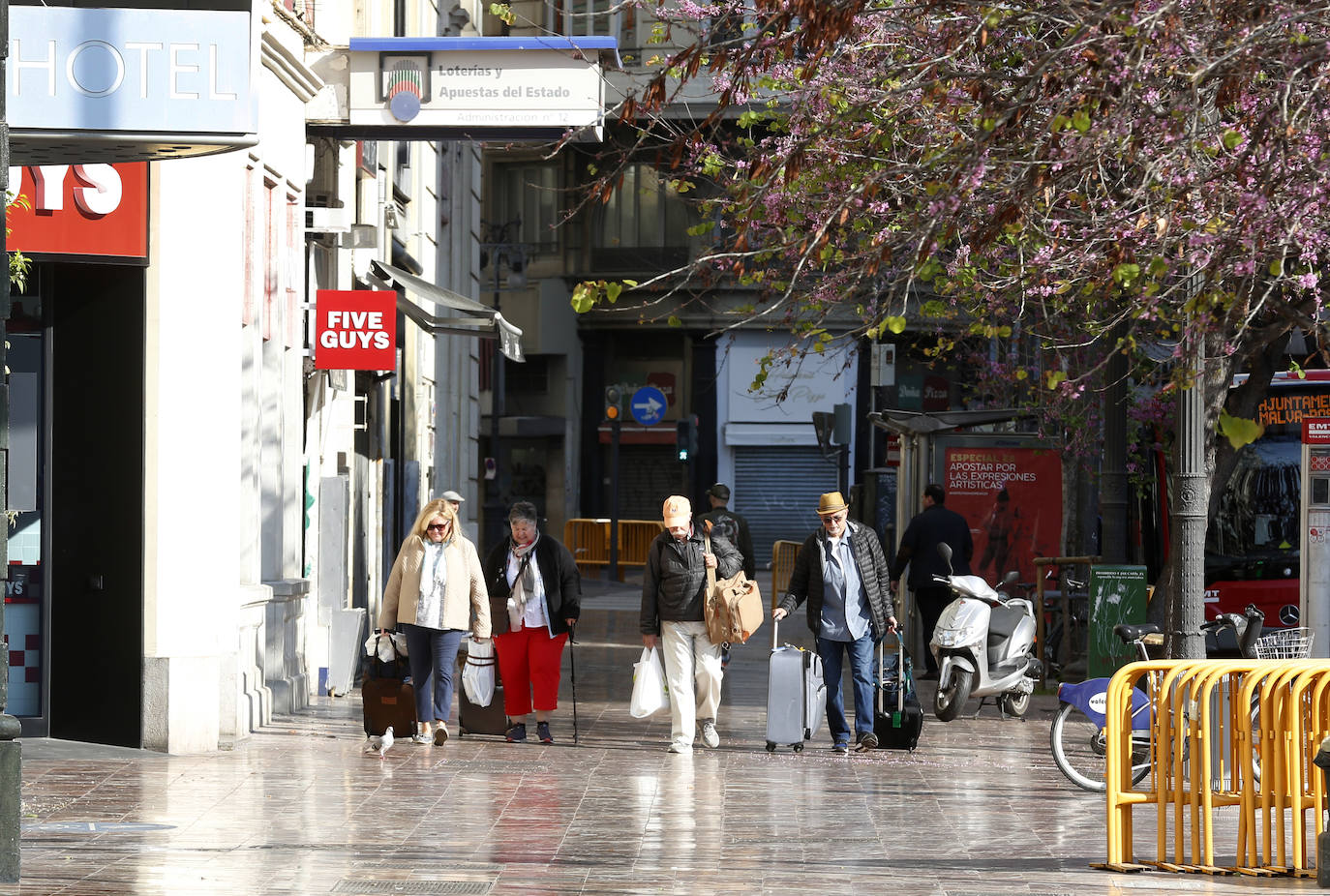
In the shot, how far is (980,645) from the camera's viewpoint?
14328 mm

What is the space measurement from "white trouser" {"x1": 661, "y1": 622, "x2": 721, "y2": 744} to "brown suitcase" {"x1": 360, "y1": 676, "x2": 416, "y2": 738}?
5.56 feet

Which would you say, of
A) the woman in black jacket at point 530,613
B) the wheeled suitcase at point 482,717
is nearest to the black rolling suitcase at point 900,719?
the woman in black jacket at point 530,613

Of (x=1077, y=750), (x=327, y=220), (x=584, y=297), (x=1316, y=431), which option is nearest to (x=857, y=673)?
(x=1077, y=750)

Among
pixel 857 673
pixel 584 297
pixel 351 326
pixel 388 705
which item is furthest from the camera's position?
pixel 351 326

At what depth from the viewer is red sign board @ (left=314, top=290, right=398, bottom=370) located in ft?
52.1

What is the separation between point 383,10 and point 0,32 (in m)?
13.6

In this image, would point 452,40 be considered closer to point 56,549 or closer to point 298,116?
point 298,116

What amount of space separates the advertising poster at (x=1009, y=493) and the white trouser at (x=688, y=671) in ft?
20.9

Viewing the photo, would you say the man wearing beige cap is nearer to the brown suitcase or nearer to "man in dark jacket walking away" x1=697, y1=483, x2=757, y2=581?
the brown suitcase

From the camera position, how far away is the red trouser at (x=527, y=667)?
13375 mm

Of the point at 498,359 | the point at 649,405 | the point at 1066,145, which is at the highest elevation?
the point at 498,359

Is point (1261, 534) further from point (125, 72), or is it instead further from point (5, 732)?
point (5, 732)

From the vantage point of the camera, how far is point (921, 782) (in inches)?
450

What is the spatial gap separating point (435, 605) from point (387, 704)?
72 cm
